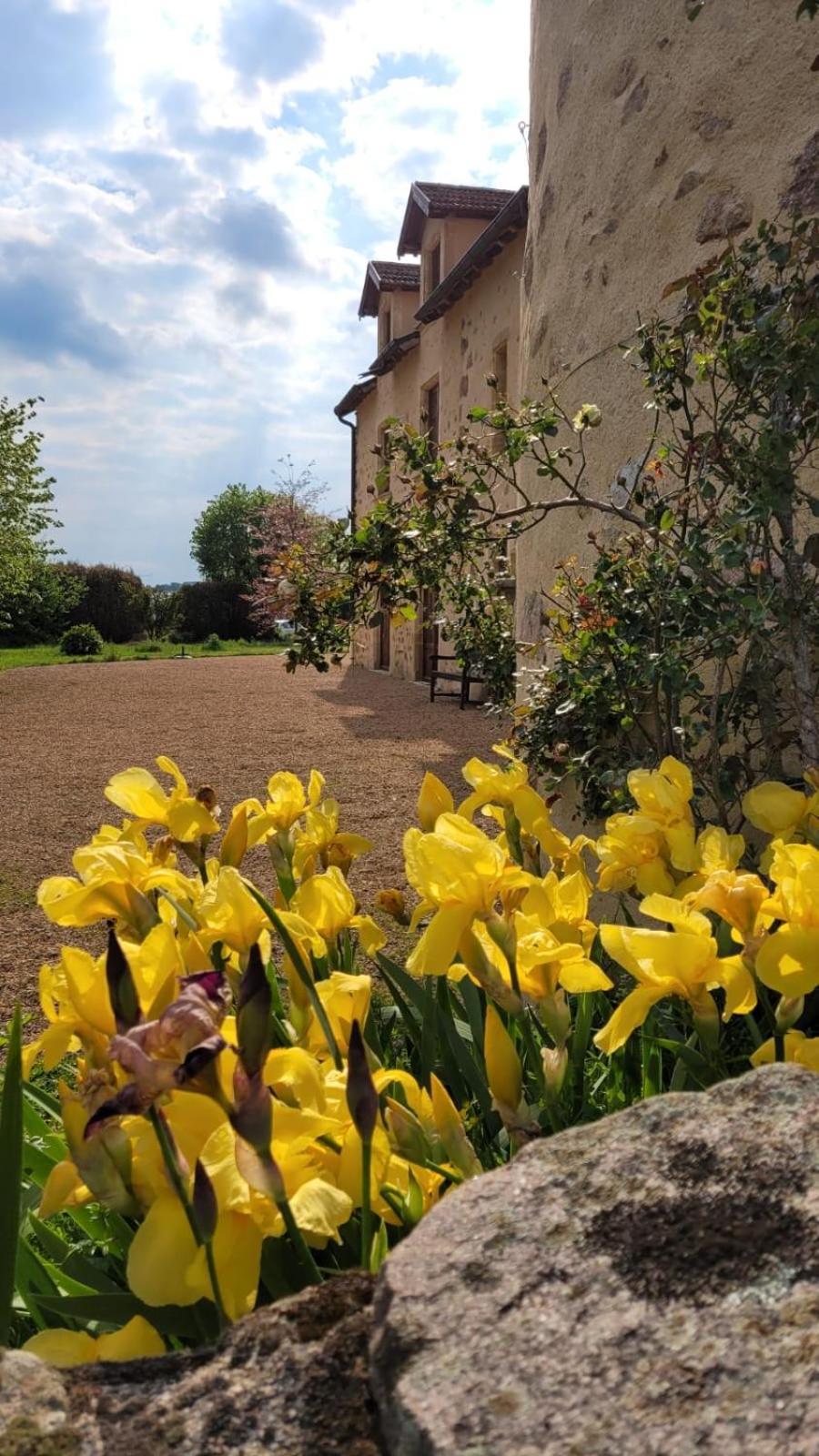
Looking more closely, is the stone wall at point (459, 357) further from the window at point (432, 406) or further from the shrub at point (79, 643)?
the shrub at point (79, 643)

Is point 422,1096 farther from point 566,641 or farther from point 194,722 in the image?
point 194,722

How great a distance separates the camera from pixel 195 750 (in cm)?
843

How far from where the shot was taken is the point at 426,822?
5.07ft

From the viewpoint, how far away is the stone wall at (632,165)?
2602mm

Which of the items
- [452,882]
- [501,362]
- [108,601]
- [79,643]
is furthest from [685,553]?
[108,601]

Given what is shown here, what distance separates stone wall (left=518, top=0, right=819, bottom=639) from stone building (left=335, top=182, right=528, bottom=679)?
384cm

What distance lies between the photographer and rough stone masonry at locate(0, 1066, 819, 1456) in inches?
20.0

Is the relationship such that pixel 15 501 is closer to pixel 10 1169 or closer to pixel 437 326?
pixel 437 326

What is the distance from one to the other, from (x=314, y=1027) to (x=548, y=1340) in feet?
1.98

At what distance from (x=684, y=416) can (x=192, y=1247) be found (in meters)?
2.71

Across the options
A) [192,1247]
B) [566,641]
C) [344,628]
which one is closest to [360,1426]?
[192,1247]

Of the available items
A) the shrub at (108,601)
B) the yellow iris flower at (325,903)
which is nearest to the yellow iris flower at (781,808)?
the yellow iris flower at (325,903)

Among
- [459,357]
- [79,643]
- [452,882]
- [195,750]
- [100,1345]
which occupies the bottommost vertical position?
[195,750]

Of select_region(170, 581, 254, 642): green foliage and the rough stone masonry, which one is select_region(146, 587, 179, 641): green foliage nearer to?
select_region(170, 581, 254, 642): green foliage
